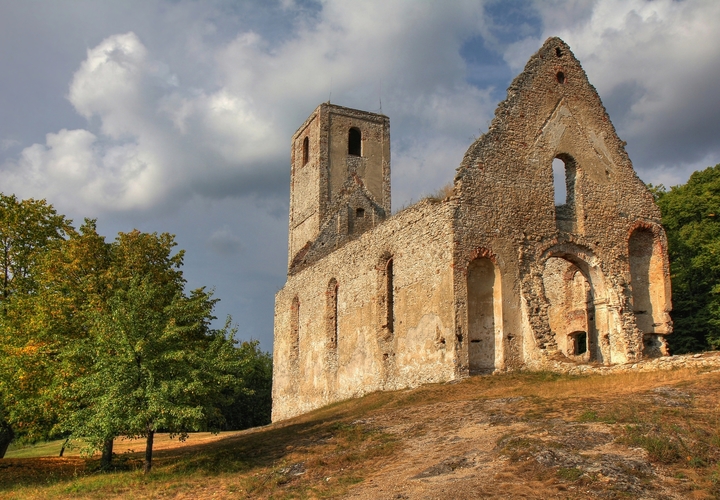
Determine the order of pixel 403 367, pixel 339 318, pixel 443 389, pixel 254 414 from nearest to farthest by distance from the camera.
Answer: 1. pixel 443 389
2. pixel 403 367
3. pixel 339 318
4. pixel 254 414

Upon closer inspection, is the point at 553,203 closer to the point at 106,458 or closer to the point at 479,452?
the point at 479,452

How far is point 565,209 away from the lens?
2042cm

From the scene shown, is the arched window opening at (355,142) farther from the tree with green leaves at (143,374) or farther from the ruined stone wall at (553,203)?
the tree with green leaves at (143,374)

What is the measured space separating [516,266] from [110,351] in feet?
35.2

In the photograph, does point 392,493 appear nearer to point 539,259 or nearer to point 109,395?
point 109,395

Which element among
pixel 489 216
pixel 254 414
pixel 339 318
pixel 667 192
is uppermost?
pixel 667 192

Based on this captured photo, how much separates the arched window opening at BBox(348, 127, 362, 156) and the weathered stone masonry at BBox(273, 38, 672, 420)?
1098cm

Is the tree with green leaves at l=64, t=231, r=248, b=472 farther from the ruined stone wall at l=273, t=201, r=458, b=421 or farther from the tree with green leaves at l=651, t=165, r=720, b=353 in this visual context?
the tree with green leaves at l=651, t=165, r=720, b=353

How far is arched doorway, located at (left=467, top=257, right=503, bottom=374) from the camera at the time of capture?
719 inches

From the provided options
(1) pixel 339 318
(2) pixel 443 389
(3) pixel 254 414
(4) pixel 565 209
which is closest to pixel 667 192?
(4) pixel 565 209

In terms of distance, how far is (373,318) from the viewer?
22.5 meters

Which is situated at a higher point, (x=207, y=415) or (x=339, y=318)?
(x=339, y=318)

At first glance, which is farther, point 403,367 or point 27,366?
point 403,367

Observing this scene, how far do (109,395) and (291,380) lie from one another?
1713 cm
